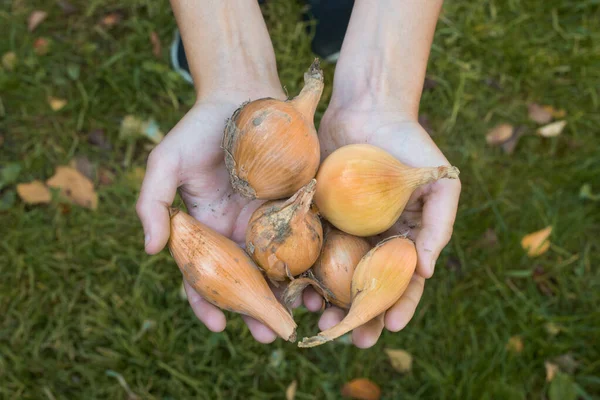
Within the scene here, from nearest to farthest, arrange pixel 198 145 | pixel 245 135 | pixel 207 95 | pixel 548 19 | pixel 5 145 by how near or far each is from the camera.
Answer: pixel 245 135 < pixel 198 145 < pixel 207 95 < pixel 5 145 < pixel 548 19

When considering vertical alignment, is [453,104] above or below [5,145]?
below

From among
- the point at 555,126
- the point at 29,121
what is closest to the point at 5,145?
the point at 29,121

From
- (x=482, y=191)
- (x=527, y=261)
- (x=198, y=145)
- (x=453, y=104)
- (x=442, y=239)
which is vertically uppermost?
(x=198, y=145)

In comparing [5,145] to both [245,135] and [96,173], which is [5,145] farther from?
[245,135]

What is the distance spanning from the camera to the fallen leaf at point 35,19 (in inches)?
104

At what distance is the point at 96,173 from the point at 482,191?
1709mm

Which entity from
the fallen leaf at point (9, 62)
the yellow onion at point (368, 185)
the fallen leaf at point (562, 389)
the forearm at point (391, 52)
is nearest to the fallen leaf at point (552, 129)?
the forearm at point (391, 52)

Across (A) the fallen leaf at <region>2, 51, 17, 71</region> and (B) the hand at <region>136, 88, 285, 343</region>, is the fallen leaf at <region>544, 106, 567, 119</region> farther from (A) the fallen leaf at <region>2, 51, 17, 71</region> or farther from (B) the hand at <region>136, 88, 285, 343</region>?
(A) the fallen leaf at <region>2, 51, 17, 71</region>

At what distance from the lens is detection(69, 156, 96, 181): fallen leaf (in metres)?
2.45

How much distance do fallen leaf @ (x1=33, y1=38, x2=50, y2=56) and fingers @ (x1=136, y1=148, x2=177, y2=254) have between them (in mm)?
1422

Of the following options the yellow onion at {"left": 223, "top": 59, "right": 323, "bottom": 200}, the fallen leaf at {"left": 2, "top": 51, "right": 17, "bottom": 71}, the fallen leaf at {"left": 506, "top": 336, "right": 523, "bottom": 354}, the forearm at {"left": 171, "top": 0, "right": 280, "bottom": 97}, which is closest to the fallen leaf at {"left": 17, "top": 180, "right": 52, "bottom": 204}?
the fallen leaf at {"left": 2, "top": 51, "right": 17, "bottom": 71}

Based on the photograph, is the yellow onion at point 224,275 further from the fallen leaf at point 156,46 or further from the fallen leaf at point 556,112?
the fallen leaf at point 556,112

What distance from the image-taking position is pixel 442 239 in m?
1.54

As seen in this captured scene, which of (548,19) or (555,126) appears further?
(548,19)
